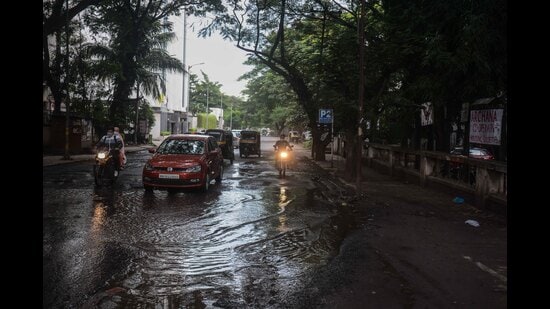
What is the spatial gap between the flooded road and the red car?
1.14ft

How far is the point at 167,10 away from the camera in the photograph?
30188mm

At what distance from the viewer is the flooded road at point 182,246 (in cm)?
478

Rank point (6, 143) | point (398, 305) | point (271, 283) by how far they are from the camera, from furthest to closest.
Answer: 1. point (271, 283)
2. point (398, 305)
3. point (6, 143)

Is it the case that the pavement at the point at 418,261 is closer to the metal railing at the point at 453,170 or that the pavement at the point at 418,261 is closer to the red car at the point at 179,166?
the metal railing at the point at 453,170

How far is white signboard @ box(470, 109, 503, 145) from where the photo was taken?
37.9 ft

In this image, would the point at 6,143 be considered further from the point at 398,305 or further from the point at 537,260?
the point at 398,305

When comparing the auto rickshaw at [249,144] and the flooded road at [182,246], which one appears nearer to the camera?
the flooded road at [182,246]

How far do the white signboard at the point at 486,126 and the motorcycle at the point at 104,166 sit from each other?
34.4 ft

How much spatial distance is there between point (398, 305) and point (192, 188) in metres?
8.47

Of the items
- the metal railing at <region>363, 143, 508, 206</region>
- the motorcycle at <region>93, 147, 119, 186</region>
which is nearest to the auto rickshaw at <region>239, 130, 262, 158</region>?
the metal railing at <region>363, 143, 508, 206</region>

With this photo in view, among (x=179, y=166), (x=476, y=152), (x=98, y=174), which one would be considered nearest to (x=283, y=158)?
(x=179, y=166)

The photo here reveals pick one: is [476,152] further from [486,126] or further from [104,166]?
[104,166]

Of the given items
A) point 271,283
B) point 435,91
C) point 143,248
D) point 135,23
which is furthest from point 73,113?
point 271,283

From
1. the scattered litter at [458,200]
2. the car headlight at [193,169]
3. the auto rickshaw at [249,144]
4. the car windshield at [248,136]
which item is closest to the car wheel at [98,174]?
the car headlight at [193,169]
